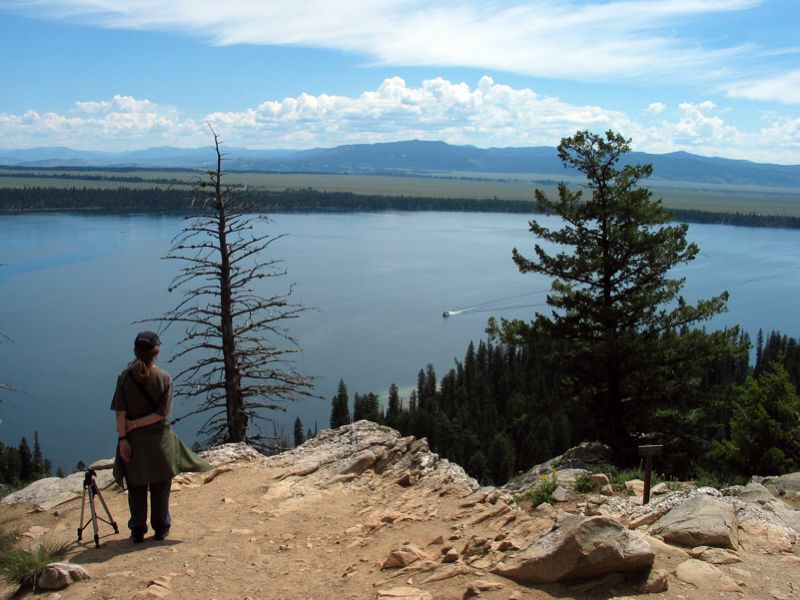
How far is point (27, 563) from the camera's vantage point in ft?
14.1

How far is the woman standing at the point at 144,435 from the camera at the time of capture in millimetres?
4668

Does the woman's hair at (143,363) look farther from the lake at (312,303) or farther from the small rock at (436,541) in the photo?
the lake at (312,303)

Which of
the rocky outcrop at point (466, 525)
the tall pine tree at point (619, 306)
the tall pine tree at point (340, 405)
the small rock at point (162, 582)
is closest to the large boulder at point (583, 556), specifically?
the rocky outcrop at point (466, 525)

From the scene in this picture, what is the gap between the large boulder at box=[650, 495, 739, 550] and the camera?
438 centimetres

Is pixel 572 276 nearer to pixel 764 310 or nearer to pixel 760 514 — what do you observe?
pixel 760 514

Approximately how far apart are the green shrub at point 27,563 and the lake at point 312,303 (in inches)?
275

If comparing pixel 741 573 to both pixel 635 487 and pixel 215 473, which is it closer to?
Result: pixel 635 487

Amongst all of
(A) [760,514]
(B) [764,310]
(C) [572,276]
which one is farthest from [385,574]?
(B) [764,310]

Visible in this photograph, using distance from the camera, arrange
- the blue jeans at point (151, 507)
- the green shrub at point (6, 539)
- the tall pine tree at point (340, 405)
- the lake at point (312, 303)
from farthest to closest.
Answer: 1. the tall pine tree at point (340, 405)
2. the lake at point (312, 303)
3. the green shrub at point (6, 539)
4. the blue jeans at point (151, 507)

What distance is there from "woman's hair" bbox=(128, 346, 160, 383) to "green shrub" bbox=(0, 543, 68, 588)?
1.16 meters

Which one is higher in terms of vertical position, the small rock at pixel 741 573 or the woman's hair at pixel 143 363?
the woman's hair at pixel 143 363

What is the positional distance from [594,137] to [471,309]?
41126mm

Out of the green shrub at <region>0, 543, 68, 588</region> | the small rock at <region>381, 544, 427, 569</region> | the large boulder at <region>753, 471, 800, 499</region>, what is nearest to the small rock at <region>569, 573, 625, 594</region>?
the small rock at <region>381, 544, 427, 569</region>

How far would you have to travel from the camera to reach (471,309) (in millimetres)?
51844
